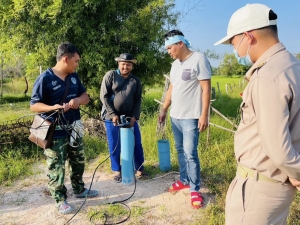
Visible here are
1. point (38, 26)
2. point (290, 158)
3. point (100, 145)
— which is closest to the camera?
point (290, 158)

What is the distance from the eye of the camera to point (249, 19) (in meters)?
1.41

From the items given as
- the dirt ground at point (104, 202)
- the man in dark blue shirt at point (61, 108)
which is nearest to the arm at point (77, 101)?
the man in dark blue shirt at point (61, 108)

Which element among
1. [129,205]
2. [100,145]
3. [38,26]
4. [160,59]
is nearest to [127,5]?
[160,59]

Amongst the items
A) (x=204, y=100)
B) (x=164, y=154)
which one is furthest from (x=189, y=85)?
(x=164, y=154)

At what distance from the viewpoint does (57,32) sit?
5.91 meters

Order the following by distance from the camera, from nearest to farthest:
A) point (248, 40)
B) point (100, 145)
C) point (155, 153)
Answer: point (248, 40), point (155, 153), point (100, 145)

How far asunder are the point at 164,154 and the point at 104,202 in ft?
4.01

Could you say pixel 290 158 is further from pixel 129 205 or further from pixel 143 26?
pixel 143 26

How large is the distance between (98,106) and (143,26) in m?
2.21

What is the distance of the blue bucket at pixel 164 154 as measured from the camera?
4.18 meters

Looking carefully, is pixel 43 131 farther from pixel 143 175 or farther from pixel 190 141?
pixel 143 175

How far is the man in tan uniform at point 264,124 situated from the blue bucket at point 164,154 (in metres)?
2.50

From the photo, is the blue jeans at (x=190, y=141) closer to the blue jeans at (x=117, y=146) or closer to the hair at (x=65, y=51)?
the blue jeans at (x=117, y=146)

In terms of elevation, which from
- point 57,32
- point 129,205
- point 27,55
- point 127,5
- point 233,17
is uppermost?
point 127,5
